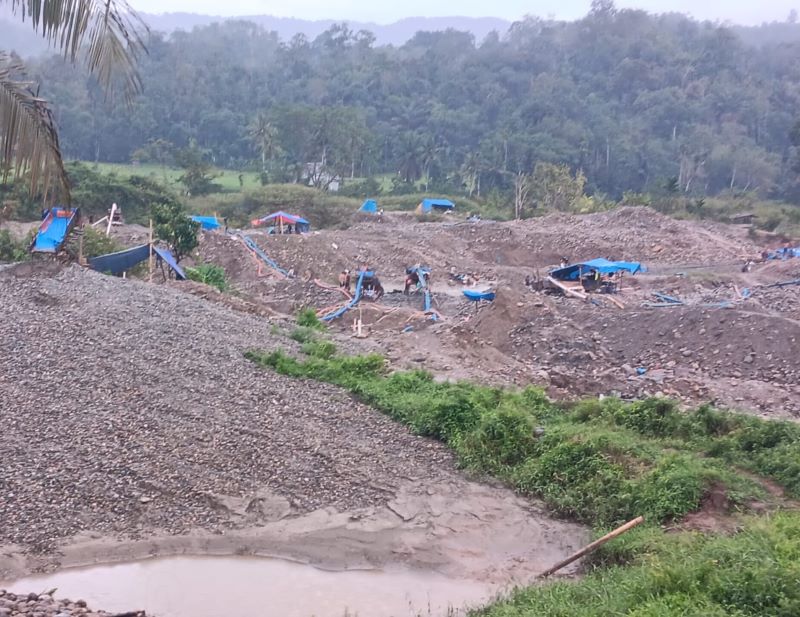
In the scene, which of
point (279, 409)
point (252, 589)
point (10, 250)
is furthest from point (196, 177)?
point (252, 589)

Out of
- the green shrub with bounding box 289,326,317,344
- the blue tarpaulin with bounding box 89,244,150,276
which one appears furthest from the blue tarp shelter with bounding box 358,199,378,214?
the green shrub with bounding box 289,326,317,344

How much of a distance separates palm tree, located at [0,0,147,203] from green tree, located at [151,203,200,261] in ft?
49.3

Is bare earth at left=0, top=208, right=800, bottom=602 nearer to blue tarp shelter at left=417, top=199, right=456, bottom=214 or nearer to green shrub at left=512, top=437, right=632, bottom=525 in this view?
green shrub at left=512, top=437, right=632, bottom=525

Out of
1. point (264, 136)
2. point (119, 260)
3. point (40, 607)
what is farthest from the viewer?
point (264, 136)

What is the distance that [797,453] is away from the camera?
29.4 feet

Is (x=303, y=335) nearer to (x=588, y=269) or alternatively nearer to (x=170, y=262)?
(x=170, y=262)

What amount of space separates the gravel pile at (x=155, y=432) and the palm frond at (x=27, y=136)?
13.4 feet

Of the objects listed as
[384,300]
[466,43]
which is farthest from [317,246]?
[466,43]

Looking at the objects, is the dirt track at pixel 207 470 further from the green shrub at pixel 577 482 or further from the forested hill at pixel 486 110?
the forested hill at pixel 486 110

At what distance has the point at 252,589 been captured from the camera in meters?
7.36

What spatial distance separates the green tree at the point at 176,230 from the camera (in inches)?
758

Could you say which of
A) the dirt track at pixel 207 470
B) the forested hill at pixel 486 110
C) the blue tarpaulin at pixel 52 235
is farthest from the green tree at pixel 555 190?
the dirt track at pixel 207 470

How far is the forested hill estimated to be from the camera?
49.6 meters

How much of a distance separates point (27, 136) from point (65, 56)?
48cm
